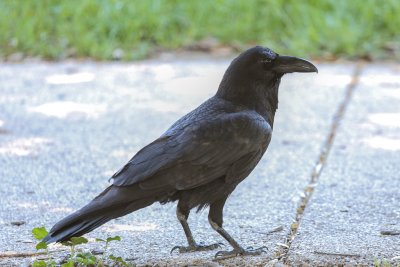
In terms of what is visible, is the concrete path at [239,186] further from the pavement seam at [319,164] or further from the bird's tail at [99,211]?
the bird's tail at [99,211]

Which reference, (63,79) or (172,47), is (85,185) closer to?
(63,79)

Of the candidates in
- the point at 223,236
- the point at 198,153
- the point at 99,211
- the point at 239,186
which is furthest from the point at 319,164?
the point at 99,211

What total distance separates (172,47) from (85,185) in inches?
133

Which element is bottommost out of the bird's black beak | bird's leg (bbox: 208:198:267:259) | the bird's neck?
bird's leg (bbox: 208:198:267:259)

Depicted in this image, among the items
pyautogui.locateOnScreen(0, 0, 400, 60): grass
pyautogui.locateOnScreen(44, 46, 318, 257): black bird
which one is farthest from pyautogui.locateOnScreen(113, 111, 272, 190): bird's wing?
pyautogui.locateOnScreen(0, 0, 400, 60): grass

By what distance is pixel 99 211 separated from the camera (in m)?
3.72

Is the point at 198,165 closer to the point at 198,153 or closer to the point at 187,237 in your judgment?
the point at 198,153

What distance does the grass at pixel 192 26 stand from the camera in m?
8.04

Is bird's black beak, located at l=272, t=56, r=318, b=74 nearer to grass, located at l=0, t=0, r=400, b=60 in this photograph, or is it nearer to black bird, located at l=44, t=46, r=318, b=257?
black bird, located at l=44, t=46, r=318, b=257

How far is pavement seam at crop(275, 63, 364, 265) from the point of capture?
403cm

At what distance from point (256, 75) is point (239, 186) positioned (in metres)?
1.03

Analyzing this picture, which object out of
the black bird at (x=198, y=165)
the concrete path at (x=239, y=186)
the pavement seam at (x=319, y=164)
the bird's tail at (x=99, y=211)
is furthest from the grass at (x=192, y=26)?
the bird's tail at (x=99, y=211)

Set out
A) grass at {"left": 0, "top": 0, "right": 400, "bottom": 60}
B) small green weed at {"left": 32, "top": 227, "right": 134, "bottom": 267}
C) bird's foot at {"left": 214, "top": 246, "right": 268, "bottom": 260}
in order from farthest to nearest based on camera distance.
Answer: grass at {"left": 0, "top": 0, "right": 400, "bottom": 60}
bird's foot at {"left": 214, "top": 246, "right": 268, "bottom": 260}
small green weed at {"left": 32, "top": 227, "right": 134, "bottom": 267}

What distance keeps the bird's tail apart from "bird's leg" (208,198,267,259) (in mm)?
321
